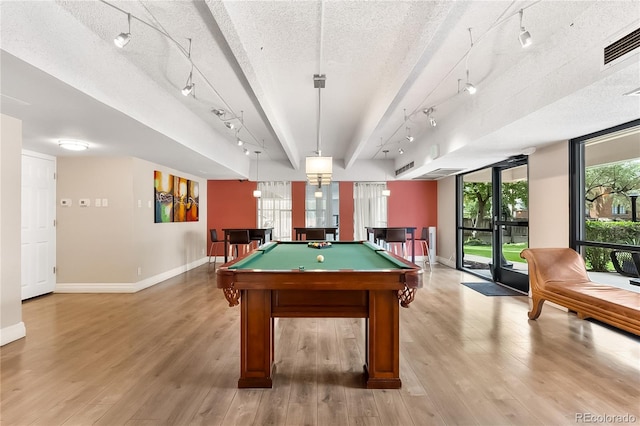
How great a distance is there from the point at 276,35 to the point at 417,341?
10.4 ft

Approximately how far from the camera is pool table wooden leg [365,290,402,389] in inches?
92.6

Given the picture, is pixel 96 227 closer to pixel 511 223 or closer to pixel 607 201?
pixel 511 223

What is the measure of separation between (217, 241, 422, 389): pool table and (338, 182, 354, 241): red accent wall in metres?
6.43

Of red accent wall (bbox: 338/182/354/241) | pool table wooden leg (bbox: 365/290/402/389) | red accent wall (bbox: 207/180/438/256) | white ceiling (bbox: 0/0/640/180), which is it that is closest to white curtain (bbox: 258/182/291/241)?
red accent wall (bbox: 207/180/438/256)

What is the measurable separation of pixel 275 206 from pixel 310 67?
5914mm

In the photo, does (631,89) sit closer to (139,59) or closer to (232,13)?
(232,13)

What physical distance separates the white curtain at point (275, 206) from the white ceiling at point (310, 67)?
162 inches

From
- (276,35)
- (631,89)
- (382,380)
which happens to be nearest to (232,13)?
(276,35)

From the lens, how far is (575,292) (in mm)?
3256

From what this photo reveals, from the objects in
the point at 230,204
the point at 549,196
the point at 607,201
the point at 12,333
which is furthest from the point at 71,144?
the point at 607,201

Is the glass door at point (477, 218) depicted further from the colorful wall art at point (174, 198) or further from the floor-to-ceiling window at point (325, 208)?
the colorful wall art at point (174, 198)

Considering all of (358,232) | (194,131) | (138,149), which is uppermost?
(194,131)

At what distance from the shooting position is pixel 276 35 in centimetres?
273

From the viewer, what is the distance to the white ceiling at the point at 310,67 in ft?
7.61
